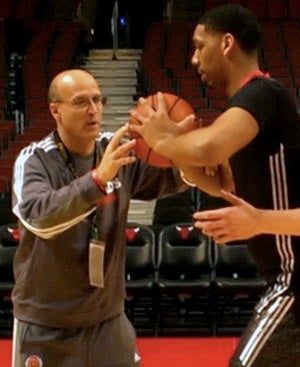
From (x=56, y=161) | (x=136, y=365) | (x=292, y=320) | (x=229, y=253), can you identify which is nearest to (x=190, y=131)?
(x=292, y=320)

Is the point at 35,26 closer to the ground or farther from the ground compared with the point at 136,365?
farther from the ground

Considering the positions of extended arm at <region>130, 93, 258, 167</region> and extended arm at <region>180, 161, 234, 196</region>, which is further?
extended arm at <region>180, 161, 234, 196</region>

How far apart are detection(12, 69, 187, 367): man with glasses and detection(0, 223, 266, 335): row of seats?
13.7ft

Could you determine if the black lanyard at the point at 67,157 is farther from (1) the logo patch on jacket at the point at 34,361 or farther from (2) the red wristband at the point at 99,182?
(1) the logo patch on jacket at the point at 34,361

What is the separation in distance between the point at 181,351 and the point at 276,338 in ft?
14.4

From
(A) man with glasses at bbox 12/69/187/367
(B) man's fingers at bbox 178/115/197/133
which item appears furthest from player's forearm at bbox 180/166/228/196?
(A) man with glasses at bbox 12/69/187/367

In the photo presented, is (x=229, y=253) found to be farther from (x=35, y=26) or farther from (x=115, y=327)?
(x=35, y=26)

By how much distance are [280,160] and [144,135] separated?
1.44 feet

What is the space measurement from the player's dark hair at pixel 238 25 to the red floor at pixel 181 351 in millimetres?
4081

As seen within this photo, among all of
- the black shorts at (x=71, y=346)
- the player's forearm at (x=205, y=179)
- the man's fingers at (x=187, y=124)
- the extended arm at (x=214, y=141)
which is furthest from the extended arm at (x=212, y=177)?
the black shorts at (x=71, y=346)

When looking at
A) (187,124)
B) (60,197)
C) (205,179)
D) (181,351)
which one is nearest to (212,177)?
(205,179)

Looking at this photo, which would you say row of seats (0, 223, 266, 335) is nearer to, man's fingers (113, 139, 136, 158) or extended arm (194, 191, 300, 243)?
man's fingers (113, 139, 136, 158)

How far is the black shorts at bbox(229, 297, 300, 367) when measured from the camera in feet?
8.64

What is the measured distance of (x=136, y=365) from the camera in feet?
11.6
